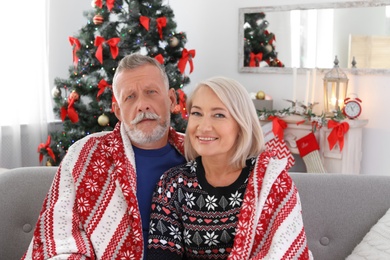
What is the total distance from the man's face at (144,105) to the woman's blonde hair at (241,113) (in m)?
0.24

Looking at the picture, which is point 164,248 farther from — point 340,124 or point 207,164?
point 340,124

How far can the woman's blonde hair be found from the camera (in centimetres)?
181

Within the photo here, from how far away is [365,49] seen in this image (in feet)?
15.5

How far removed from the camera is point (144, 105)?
208 centimetres

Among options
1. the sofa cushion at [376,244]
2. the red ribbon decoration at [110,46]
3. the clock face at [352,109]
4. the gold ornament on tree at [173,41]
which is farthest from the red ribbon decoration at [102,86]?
the sofa cushion at [376,244]

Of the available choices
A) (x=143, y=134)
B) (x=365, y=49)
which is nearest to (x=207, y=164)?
(x=143, y=134)

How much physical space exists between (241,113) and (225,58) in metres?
3.99

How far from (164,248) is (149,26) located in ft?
8.65

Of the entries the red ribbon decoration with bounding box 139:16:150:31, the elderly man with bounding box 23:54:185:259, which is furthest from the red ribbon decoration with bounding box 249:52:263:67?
the elderly man with bounding box 23:54:185:259

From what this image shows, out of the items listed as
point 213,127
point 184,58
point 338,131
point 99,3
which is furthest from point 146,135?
point 338,131

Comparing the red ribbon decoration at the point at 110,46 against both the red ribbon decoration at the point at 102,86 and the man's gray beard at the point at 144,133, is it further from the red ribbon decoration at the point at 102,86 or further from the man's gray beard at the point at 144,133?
the man's gray beard at the point at 144,133

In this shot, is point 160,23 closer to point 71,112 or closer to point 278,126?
point 71,112

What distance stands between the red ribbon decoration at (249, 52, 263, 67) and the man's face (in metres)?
3.41

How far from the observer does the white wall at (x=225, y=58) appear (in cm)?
476
